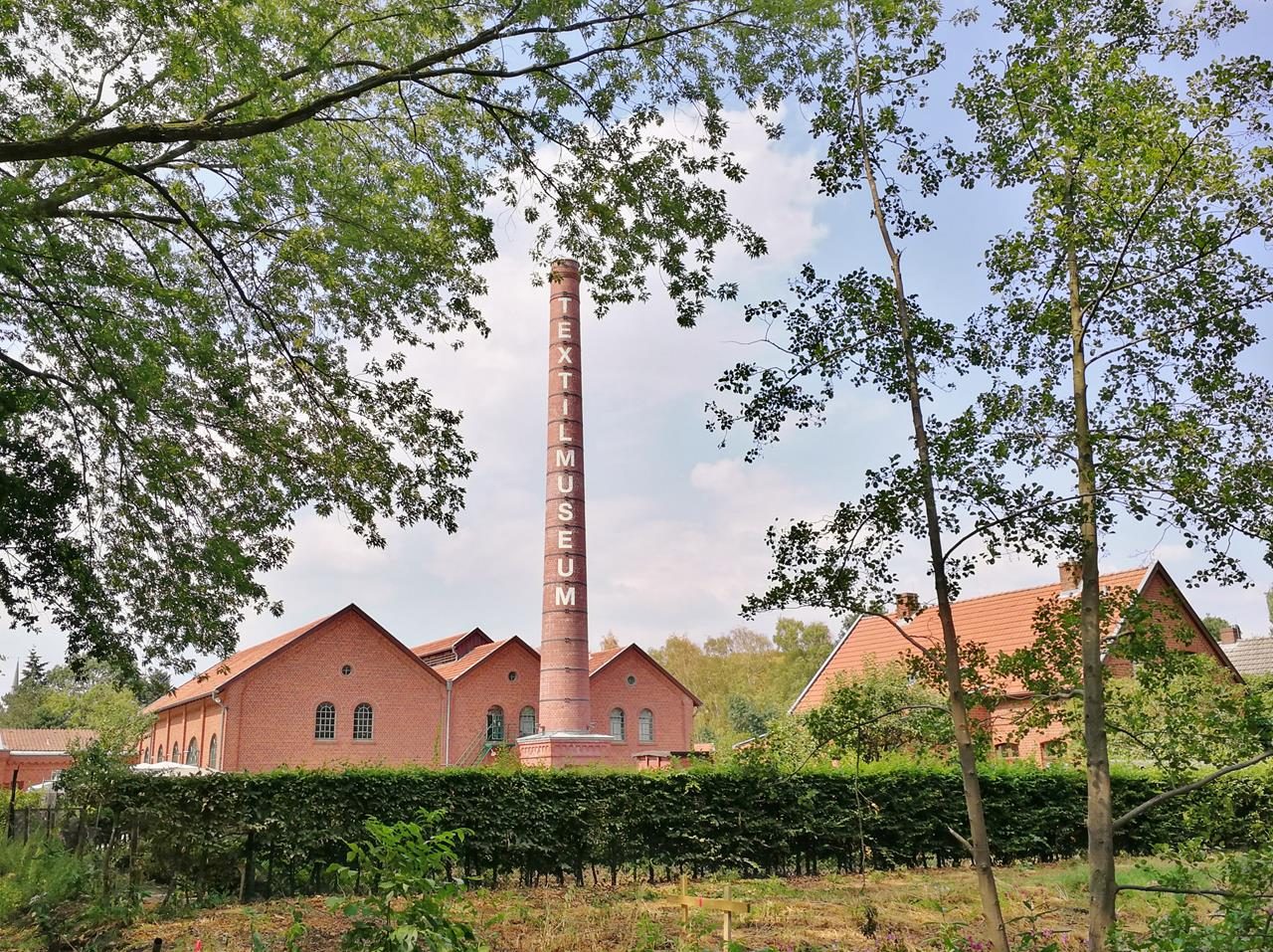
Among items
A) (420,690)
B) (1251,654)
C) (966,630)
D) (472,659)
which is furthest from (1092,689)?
(1251,654)

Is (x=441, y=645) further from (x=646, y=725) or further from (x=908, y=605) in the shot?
(x=908, y=605)

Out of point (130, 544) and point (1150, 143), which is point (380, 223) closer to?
point (130, 544)

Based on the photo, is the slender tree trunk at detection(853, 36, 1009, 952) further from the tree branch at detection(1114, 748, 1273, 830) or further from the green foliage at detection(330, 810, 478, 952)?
the green foliage at detection(330, 810, 478, 952)

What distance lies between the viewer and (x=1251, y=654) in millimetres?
41219

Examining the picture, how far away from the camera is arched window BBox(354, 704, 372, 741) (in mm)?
34438

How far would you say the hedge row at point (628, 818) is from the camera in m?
11.7

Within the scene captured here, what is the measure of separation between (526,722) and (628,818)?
26.0m

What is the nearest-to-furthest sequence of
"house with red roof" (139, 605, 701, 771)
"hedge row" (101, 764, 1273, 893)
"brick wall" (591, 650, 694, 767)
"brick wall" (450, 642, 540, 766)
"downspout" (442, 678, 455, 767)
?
"hedge row" (101, 764, 1273, 893) → "house with red roof" (139, 605, 701, 771) → "downspout" (442, 678, 455, 767) → "brick wall" (450, 642, 540, 766) → "brick wall" (591, 650, 694, 767)

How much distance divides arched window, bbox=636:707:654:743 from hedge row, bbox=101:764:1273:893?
2606 cm

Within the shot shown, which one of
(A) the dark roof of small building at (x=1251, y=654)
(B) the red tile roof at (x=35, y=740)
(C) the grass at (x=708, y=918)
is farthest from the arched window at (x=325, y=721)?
(A) the dark roof of small building at (x=1251, y=654)

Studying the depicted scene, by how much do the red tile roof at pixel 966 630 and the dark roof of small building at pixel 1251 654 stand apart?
51.8 ft

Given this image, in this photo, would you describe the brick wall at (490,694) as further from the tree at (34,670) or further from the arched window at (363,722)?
the tree at (34,670)

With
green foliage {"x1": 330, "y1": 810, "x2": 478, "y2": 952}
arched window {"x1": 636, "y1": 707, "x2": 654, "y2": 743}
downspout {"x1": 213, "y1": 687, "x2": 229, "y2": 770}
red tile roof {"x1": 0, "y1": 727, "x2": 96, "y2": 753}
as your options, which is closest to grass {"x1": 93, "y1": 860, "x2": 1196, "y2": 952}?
green foliage {"x1": 330, "y1": 810, "x2": 478, "y2": 952}

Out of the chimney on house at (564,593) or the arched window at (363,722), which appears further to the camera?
the arched window at (363,722)
